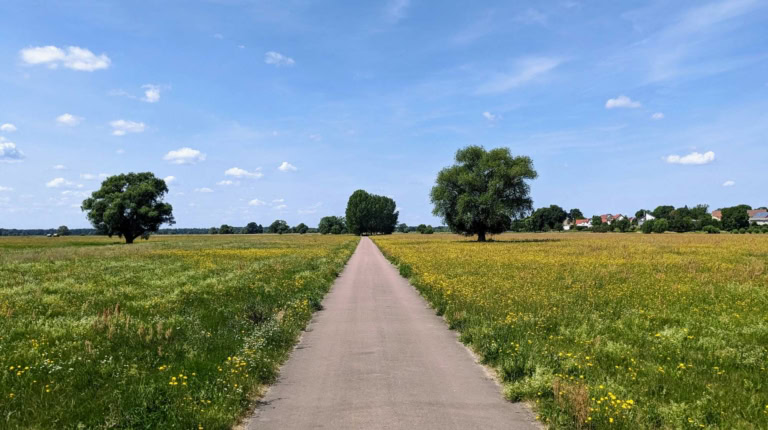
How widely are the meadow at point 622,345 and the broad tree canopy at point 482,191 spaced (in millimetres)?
45622

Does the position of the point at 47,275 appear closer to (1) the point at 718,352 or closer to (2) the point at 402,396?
(2) the point at 402,396

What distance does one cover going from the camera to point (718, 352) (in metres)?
8.77

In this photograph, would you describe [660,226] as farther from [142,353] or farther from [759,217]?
[142,353]

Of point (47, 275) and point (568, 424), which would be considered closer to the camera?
point (568, 424)

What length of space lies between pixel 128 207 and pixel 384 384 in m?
81.3

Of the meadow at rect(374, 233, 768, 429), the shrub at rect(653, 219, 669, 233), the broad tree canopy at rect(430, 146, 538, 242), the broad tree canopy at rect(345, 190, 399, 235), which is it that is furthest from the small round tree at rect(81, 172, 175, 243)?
the shrub at rect(653, 219, 669, 233)

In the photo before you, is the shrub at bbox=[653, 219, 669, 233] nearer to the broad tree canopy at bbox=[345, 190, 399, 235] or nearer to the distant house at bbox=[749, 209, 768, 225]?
the distant house at bbox=[749, 209, 768, 225]

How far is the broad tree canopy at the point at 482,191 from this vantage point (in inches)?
2554

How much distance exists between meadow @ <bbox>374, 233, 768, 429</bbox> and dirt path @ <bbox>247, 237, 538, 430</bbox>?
0.56 m

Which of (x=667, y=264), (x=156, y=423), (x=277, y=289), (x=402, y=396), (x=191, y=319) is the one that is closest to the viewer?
(x=156, y=423)

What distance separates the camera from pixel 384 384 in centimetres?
709

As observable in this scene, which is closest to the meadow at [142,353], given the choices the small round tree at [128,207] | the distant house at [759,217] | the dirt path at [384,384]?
the dirt path at [384,384]

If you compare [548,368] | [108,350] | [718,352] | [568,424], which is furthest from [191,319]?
[718,352]

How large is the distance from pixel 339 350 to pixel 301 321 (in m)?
2.99
